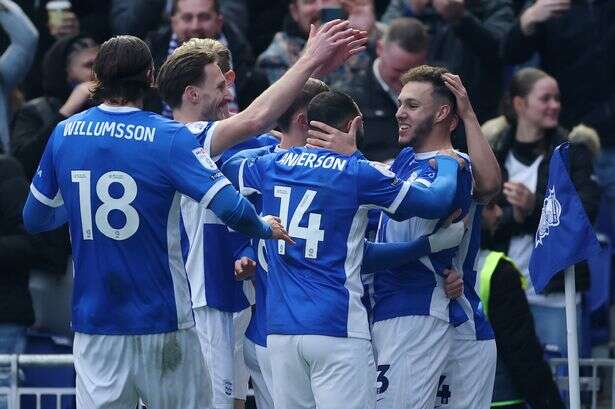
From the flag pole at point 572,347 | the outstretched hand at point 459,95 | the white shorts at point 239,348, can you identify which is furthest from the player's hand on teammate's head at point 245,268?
the flag pole at point 572,347

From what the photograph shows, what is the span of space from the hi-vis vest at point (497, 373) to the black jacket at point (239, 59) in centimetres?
278

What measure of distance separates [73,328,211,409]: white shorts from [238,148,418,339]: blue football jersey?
0.56m

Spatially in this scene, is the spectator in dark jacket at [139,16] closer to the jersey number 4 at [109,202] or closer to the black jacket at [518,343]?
the black jacket at [518,343]

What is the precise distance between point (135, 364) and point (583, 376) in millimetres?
3798

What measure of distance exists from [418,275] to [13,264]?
336 cm

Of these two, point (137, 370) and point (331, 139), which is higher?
point (331, 139)

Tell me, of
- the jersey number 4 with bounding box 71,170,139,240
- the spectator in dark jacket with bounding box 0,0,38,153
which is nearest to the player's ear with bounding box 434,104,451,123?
the jersey number 4 with bounding box 71,170,139,240

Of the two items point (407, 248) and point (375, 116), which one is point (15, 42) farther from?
point (407, 248)

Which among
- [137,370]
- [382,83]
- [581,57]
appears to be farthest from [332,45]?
[581,57]

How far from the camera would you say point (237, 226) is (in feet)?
24.2

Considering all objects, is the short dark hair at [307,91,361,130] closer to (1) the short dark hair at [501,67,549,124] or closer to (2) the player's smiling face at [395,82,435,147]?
(2) the player's smiling face at [395,82,435,147]

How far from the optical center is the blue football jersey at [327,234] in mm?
7699

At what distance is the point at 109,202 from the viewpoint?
741cm

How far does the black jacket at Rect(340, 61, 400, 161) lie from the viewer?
37.0 feet
